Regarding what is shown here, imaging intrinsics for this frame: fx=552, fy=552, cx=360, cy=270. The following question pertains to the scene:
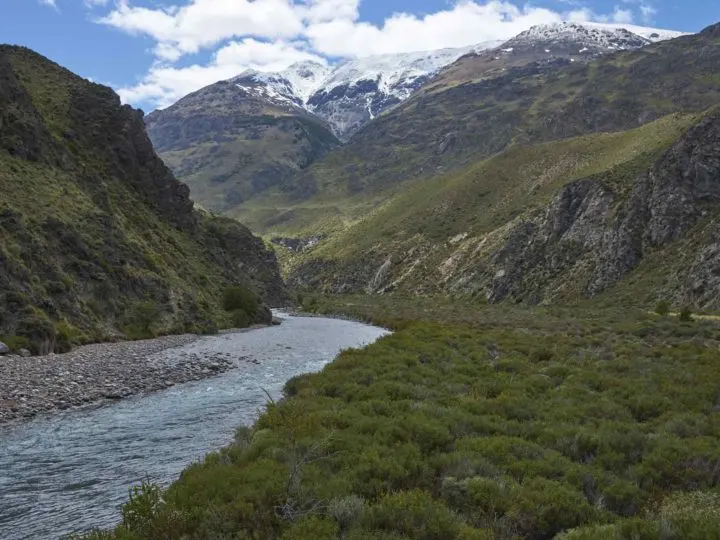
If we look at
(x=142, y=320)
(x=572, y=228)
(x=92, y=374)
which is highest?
(x=572, y=228)

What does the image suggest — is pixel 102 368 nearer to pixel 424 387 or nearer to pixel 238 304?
pixel 424 387

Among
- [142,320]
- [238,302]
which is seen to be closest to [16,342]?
[142,320]

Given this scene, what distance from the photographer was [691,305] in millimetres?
64125

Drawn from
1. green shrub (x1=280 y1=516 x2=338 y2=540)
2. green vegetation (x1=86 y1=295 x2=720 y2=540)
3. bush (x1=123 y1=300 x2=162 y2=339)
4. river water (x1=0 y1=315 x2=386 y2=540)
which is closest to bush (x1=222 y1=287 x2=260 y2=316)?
bush (x1=123 y1=300 x2=162 y2=339)

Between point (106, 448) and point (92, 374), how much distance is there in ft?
41.4

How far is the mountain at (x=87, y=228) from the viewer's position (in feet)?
139

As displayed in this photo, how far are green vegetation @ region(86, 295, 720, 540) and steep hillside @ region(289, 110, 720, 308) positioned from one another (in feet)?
174

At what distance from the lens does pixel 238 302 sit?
75.6 m

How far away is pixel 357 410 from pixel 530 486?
6.85 metres

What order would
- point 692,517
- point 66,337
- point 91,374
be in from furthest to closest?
point 66,337 → point 91,374 → point 692,517

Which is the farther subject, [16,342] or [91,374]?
[16,342]

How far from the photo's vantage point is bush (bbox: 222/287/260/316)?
75188 millimetres

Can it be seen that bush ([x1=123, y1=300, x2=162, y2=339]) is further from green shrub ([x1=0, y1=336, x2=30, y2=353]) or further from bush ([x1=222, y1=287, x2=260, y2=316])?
bush ([x1=222, y1=287, x2=260, y2=316])

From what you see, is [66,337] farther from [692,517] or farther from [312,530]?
[692,517]
